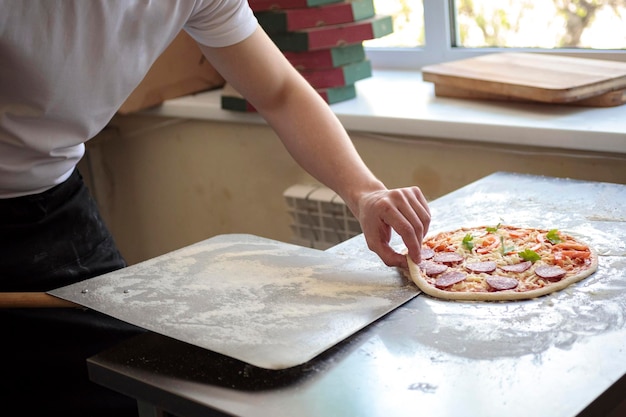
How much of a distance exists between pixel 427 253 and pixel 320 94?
0.93m

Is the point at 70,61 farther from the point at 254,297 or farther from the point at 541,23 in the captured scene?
the point at 541,23

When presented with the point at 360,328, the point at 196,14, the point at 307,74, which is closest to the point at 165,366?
the point at 360,328

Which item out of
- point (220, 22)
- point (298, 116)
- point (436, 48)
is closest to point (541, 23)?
point (436, 48)

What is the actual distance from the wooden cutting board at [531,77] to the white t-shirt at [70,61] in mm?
659

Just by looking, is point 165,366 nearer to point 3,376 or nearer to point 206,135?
point 3,376

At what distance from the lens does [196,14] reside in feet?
4.89

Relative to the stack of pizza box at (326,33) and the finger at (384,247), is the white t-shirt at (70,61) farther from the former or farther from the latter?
the stack of pizza box at (326,33)

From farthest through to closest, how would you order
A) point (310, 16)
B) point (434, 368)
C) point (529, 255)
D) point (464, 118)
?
point (310, 16) < point (464, 118) < point (529, 255) < point (434, 368)

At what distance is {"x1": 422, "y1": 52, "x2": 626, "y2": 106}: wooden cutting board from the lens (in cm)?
181

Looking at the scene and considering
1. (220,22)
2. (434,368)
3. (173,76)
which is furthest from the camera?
(173,76)

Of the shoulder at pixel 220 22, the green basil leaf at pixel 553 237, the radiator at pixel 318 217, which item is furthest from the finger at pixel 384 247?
the radiator at pixel 318 217

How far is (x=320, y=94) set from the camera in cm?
223

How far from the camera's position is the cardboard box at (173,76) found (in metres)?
2.47

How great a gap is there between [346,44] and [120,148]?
0.94 metres
